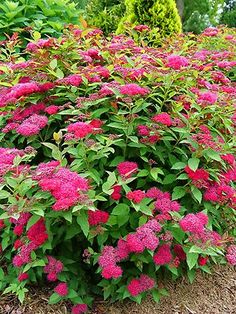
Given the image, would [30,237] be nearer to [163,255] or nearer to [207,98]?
[163,255]

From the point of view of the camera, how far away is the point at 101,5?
8836 mm

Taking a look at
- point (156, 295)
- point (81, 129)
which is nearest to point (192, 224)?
point (156, 295)

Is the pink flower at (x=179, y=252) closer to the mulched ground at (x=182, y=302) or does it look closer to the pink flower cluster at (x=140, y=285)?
the pink flower cluster at (x=140, y=285)

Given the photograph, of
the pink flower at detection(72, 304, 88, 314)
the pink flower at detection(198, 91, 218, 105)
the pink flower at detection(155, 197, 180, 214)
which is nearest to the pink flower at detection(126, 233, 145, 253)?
the pink flower at detection(155, 197, 180, 214)

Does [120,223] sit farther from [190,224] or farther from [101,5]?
[101,5]

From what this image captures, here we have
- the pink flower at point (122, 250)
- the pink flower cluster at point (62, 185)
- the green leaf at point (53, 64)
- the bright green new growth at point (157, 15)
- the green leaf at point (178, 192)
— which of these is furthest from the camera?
the bright green new growth at point (157, 15)

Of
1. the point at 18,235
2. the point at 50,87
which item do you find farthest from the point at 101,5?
the point at 18,235

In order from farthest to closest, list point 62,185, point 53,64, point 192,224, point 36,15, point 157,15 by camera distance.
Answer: point 157,15
point 36,15
point 53,64
point 192,224
point 62,185

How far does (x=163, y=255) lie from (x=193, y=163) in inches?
17.9

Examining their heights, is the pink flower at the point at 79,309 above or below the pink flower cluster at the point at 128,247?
below

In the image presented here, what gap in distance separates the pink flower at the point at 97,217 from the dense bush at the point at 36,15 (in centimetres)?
225

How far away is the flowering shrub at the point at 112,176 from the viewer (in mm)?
2053

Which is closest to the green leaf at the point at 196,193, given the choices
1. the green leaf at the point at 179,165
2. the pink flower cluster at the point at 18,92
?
the green leaf at the point at 179,165

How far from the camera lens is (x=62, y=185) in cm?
189
